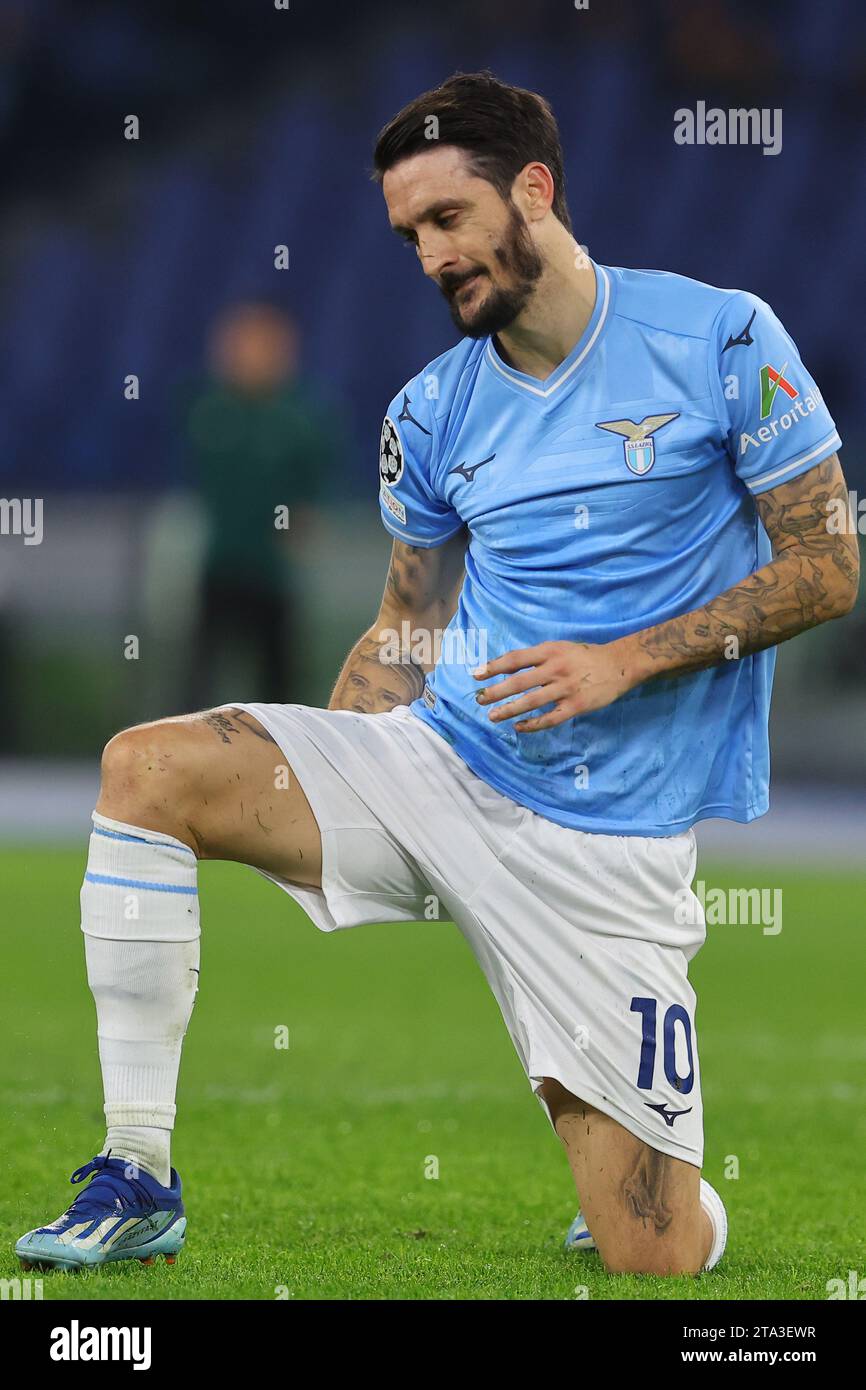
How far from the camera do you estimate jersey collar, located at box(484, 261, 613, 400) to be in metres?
3.27

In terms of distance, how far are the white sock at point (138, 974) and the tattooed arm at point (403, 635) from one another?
2.35 ft

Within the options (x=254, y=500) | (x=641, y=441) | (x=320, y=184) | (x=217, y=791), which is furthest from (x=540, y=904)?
(x=320, y=184)

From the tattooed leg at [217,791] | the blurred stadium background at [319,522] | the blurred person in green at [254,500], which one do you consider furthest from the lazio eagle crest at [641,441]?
the blurred person in green at [254,500]

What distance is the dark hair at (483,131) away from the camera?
3.17m

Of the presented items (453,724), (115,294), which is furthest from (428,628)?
(115,294)

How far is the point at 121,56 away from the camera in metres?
16.0

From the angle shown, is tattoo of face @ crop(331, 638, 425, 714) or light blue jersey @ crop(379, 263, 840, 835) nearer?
light blue jersey @ crop(379, 263, 840, 835)

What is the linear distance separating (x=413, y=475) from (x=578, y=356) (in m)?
0.43

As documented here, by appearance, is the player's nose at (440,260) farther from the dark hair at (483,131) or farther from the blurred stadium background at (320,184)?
the blurred stadium background at (320,184)

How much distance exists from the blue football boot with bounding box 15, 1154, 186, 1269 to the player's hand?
3.00 ft

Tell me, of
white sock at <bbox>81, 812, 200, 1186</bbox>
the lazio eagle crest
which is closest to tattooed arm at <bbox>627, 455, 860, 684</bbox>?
the lazio eagle crest

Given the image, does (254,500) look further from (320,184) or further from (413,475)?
(413,475)

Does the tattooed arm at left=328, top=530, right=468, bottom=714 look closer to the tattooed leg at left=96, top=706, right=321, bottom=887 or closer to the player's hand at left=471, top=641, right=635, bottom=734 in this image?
the tattooed leg at left=96, top=706, right=321, bottom=887

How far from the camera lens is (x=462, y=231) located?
3148 mm
